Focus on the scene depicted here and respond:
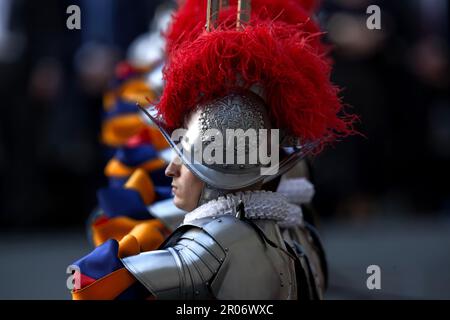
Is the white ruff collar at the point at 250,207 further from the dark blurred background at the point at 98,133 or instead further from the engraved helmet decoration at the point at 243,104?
the dark blurred background at the point at 98,133

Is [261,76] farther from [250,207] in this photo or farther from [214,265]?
[214,265]

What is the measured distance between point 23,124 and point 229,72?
3.83 meters

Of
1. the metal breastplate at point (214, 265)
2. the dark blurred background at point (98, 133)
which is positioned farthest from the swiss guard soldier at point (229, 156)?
the dark blurred background at point (98, 133)

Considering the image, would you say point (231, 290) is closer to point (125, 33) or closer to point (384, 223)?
point (125, 33)

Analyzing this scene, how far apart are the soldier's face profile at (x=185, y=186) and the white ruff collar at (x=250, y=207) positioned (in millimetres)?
36

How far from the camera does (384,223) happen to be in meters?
5.99

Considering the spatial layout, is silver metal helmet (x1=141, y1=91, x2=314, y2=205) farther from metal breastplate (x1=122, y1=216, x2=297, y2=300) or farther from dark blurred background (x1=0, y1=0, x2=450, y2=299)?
dark blurred background (x1=0, y1=0, x2=450, y2=299)

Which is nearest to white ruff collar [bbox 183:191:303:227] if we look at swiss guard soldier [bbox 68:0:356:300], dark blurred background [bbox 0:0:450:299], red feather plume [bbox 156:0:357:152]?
→ swiss guard soldier [bbox 68:0:356:300]

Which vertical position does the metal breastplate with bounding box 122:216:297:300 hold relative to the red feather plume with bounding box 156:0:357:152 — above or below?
below

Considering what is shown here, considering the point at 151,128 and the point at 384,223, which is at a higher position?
the point at 151,128

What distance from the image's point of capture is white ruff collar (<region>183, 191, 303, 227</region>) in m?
1.93

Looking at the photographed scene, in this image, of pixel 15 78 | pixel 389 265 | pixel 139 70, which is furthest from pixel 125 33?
pixel 389 265

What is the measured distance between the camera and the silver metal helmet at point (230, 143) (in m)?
1.89

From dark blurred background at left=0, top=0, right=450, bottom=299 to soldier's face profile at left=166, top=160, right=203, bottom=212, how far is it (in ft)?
9.22
